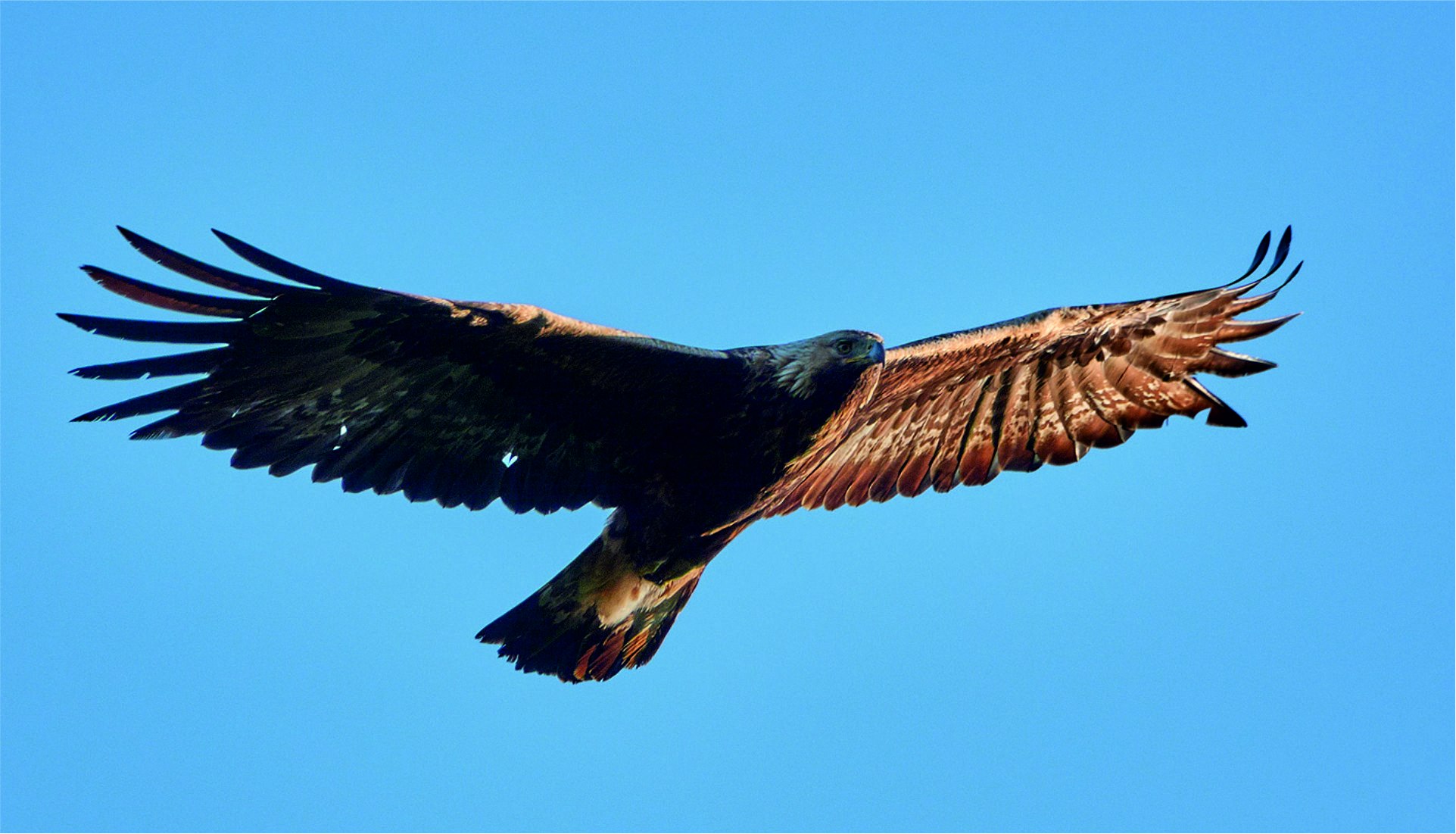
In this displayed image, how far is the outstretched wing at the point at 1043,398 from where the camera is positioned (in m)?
7.41

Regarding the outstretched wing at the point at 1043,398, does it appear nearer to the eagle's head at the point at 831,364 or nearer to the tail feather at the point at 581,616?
the tail feather at the point at 581,616

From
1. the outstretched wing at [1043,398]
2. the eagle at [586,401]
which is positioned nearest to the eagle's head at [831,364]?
the eagle at [586,401]

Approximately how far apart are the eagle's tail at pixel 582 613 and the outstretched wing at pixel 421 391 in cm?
32

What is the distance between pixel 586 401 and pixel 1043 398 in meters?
2.70

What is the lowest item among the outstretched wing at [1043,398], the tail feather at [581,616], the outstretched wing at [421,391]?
the tail feather at [581,616]

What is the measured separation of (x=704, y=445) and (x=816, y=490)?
1229 millimetres

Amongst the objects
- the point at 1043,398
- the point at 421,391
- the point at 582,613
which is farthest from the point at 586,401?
the point at 1043,398

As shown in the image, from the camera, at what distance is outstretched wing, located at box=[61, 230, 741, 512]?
19.8ft

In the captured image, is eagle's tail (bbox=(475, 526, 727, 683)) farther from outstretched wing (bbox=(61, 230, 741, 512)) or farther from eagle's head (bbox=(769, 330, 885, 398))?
eagle's head (bbox=(769, 330, 885, 398))

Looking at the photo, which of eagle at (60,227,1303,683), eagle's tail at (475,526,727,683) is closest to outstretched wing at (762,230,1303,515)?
eagle at (60,227,1303,683)

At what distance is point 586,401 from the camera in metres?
6.62

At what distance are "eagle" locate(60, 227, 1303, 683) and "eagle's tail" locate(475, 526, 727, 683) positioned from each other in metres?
0.01

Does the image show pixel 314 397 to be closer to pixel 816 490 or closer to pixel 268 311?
pixel 268 311

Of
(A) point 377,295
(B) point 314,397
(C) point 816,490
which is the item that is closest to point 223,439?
(B) point 314,397
